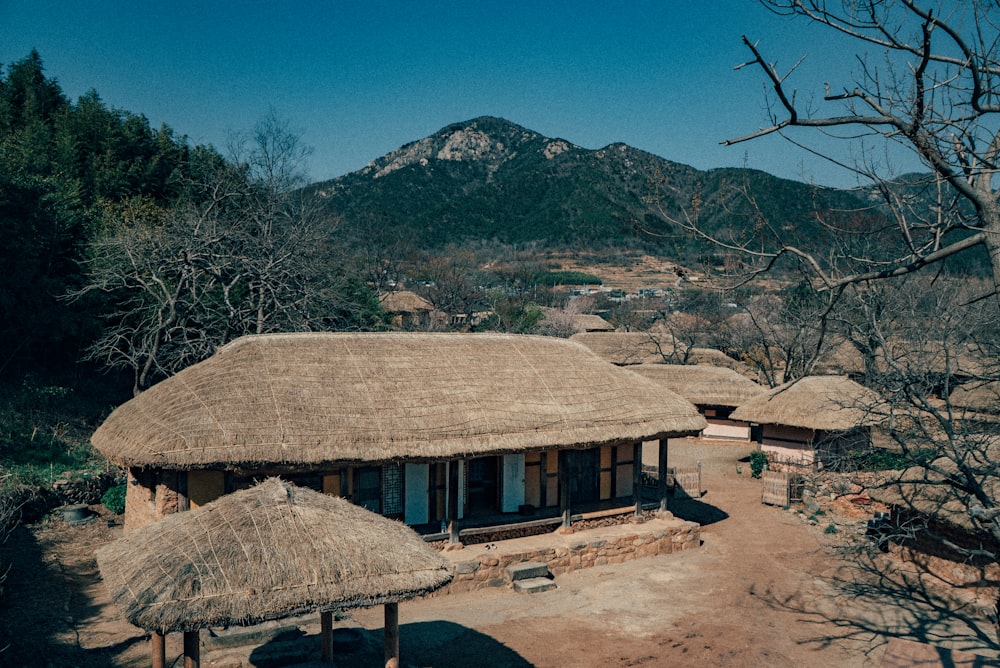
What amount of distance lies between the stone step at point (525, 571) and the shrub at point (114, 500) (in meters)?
9.29

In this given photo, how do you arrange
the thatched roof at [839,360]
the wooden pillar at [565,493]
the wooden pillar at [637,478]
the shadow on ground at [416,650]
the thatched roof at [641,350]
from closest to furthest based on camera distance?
the shadow on ground at [416,650] < the wooden pillar at [565,493] < the wooden pillar at [637,478] < the thatched roof at [839,360] < the thatched roof at [641,350]

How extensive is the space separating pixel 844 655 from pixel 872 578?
4.17 m

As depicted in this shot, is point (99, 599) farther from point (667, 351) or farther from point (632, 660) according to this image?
point (667, 351)

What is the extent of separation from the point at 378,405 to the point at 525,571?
4.61m

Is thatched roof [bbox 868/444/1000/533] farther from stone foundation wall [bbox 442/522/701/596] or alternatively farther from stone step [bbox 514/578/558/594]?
stone step [bbox 514/578/558/594]

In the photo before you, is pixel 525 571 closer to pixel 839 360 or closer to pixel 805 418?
pixel 805 418

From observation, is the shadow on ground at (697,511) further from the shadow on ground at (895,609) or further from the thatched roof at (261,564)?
the thatched roof at (261,564)

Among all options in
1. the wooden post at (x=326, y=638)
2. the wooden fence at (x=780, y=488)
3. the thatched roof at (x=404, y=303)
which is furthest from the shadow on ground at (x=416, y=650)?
the thatched roof at (x=404, y=303)

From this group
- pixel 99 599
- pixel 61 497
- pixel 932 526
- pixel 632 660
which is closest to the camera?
pixel 632 660

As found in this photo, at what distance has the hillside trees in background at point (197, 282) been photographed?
2052cm

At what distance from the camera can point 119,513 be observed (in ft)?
53.0

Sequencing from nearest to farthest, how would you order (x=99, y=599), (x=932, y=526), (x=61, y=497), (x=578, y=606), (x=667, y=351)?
1. (x=99, y=599)
2. (x=578, y=606)
3. (x=932, y=526)
4. (x=61, y=497)
5. (x=667, y=351)

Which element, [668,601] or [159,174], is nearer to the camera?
[668,601]

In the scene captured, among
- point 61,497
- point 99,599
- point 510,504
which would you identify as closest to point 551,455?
point 510,504
